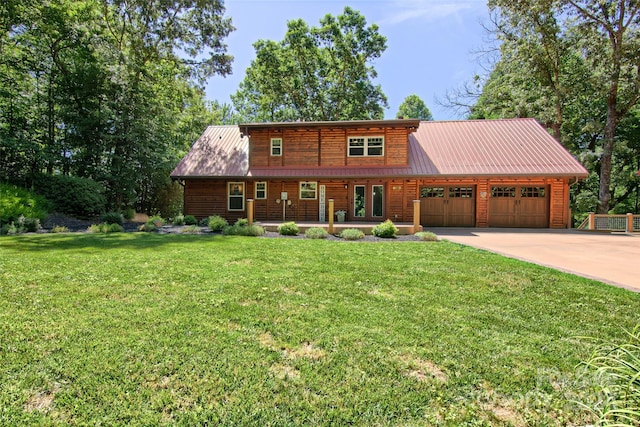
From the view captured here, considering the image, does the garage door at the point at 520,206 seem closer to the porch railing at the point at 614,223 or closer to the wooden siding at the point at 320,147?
the porch railing at the point at 614,223

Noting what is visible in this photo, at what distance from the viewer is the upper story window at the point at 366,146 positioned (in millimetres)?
15367

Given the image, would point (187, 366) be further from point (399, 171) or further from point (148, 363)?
point (399, 171)

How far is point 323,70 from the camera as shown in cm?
2623

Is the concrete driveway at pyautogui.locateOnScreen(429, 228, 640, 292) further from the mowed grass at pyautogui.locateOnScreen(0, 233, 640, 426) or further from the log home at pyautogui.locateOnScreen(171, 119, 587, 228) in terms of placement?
the log home at pyautogui.locateOnScreen(171, 119, 587, 228)

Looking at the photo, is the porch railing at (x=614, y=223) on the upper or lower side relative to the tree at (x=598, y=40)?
Result: lower

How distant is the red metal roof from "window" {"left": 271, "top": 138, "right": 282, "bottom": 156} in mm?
824

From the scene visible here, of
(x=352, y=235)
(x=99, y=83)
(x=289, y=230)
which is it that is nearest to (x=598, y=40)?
(x=352, y=235)

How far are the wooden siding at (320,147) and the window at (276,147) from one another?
0.51 ft

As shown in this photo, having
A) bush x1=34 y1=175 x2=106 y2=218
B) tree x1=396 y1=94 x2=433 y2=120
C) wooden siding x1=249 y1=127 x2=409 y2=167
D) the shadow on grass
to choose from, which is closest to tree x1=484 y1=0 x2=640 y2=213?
wooden siding x1=249 y1=127 x2=409 y2=167

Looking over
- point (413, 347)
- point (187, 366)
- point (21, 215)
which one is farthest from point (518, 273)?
point (21, 215)

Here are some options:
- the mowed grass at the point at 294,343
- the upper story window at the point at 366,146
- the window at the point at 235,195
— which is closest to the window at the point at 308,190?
the upper story window at the point at 366,146

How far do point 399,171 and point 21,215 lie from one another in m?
14.9

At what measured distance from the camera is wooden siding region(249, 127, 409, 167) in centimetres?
1517

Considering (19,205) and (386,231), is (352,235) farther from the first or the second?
(19,205)
